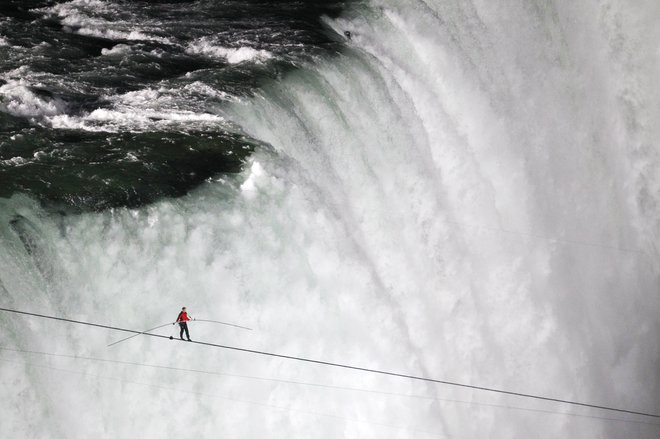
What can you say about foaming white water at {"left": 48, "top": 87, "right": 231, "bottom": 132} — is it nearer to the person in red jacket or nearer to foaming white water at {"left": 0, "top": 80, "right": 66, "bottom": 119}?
foaming white water at {"left": 0, "top": 80, "right": 66, "bottom": 119}

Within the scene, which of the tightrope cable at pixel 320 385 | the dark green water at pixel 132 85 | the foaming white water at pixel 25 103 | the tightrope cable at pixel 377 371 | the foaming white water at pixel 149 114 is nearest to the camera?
the tightrope cable at pixel 320 385

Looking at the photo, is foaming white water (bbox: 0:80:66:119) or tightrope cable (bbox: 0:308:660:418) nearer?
tightrope cable (bbox: 0:308:660:418)

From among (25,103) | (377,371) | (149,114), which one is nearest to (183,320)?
(377,371)

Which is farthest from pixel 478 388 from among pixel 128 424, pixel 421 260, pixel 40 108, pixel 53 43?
pixel 53 43

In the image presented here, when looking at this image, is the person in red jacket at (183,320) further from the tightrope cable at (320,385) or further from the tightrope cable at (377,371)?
the tightrope cable at (320,385)

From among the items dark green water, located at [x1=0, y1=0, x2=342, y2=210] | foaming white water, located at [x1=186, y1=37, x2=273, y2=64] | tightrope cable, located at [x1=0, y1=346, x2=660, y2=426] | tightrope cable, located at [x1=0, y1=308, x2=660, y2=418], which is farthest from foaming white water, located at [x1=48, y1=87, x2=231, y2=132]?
tightrope cable, located at [x1=0, y1=346, x2=660, y2=426]

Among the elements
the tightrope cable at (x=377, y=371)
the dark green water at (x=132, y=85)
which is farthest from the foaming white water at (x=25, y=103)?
the tightrope cable at (x=377, y=371)

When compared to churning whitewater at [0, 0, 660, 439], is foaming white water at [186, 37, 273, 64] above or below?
above

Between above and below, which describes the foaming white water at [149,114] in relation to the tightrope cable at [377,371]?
above
